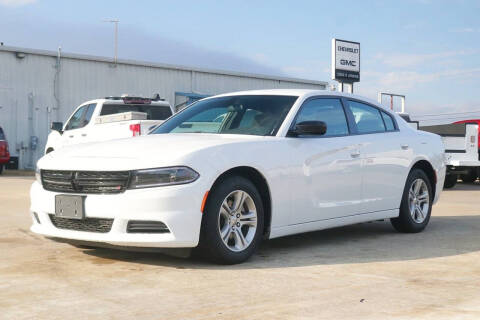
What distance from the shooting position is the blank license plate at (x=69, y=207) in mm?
5793

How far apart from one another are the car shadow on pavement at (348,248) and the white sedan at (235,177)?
0.23 meters

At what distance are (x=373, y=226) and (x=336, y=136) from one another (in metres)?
2.20

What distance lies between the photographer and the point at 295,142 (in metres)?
6.66

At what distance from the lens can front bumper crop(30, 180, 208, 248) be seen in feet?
18.3

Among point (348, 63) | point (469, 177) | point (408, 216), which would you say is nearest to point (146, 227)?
point (408, 216)

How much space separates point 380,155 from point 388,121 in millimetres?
682

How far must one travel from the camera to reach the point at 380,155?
7.70m

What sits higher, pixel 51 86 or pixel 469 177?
pixel 51 86

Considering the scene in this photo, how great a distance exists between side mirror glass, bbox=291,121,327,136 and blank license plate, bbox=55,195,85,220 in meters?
2.04

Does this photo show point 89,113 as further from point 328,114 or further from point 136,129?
point 328,114

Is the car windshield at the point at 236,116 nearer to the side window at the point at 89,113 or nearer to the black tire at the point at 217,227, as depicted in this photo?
the black tire at the point at 217,227

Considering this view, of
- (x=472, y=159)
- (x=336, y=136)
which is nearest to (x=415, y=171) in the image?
(x=336, y=136)

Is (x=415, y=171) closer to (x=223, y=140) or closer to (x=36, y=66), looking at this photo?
(x=223, y=140)

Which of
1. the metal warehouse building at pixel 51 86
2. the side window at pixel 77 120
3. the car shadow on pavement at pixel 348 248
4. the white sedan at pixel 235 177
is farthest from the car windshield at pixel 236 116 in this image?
the metal warehouse building at pixel 51 86
